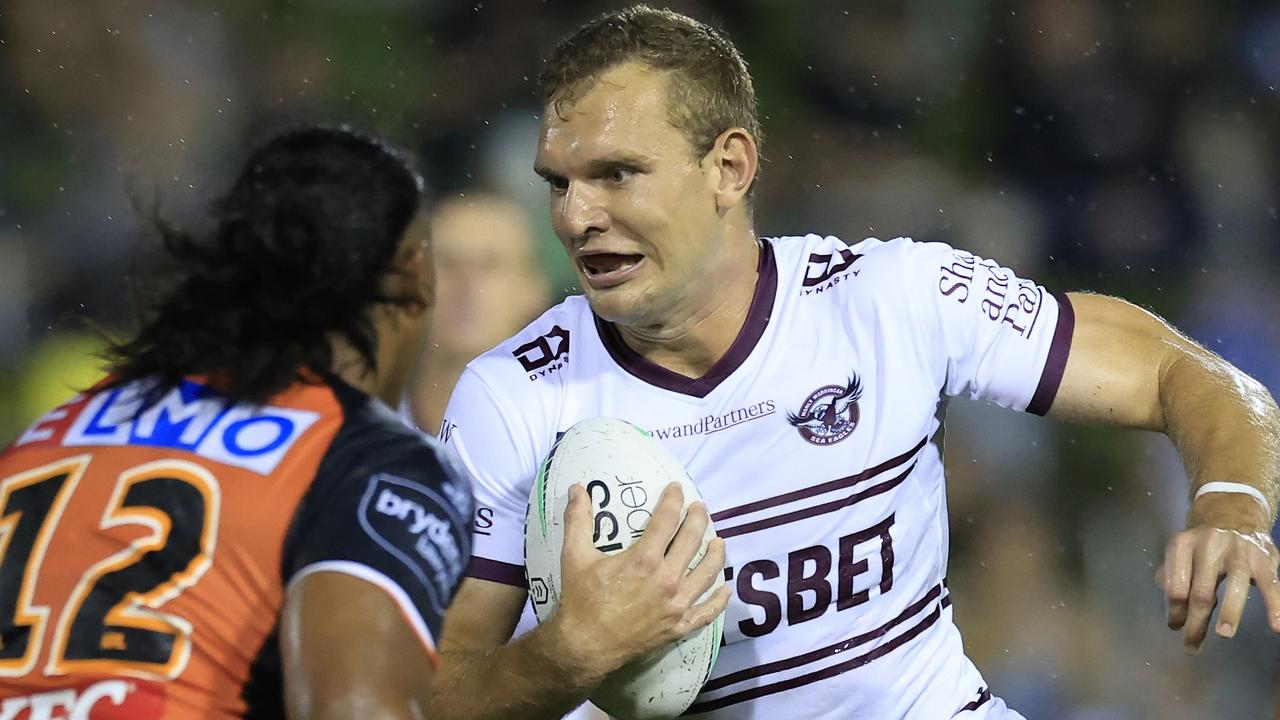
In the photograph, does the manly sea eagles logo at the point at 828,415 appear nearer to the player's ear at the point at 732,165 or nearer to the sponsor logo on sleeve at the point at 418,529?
the player's ear at the point at 732,165

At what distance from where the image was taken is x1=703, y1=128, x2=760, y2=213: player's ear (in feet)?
10.7

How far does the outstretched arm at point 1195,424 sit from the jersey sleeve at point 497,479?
1.16 metres

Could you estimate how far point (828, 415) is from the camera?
3150 millimetres

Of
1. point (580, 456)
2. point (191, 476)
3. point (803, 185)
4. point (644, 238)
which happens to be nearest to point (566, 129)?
point (644, 238)

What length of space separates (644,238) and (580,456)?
0.56 metres

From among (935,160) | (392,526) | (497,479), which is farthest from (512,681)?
(935,160)

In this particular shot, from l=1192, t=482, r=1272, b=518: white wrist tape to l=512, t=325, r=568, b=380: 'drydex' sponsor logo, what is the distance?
132 cm

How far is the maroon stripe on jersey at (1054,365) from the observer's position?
323 centimetres

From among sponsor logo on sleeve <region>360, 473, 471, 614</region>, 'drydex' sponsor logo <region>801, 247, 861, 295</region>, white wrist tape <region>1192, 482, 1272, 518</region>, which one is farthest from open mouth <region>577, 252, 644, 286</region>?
white wrist tape <region>1192, 482, 1272, 518</region>

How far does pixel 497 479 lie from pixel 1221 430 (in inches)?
57.6

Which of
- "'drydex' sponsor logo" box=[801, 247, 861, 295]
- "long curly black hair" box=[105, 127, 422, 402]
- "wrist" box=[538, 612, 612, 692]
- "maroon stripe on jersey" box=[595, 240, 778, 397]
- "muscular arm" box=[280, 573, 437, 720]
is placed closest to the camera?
"muscular arm" box=[280, 573, 437, 720]

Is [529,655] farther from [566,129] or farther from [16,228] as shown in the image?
[16,228]

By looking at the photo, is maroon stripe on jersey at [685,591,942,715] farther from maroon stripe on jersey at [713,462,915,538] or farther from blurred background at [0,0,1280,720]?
blurred background at [0,0,1280,720]

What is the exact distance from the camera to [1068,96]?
668 centimetres
